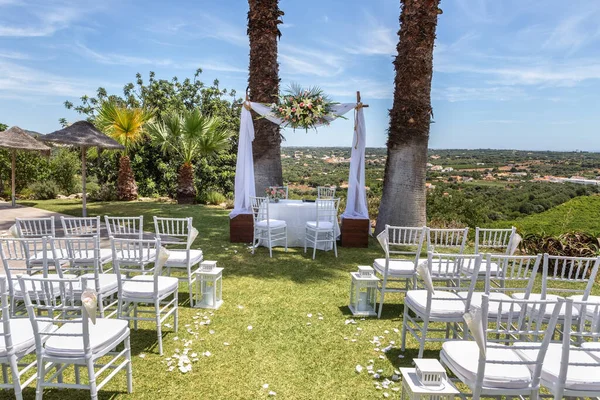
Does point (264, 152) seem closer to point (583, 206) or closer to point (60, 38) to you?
point (60, 38)

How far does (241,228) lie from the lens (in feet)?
25.1

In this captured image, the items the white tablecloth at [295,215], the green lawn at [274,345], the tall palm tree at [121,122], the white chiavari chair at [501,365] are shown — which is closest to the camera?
the white chiavari chair at [501,365]

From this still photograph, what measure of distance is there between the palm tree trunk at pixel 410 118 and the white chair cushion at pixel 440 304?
475 cm

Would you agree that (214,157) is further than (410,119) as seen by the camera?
Yes

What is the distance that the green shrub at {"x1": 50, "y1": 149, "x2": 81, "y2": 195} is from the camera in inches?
629

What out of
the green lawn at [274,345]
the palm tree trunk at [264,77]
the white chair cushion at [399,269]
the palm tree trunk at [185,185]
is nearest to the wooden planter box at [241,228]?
the green lawn at [274,345]

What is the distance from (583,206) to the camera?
11.1 metres

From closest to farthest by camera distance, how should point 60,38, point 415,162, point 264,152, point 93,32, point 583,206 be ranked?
point 415,162
point 264,152
point 583,206
point 60,38
point 93,32

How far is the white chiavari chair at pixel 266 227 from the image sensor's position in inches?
263

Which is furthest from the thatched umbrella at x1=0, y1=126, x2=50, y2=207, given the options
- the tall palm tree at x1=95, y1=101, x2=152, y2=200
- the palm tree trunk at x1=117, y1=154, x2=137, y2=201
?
the palm tree trunk at x1=117, y1=154, x2=137, y2=201

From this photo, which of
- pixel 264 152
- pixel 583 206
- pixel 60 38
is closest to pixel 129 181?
pixel 60 38

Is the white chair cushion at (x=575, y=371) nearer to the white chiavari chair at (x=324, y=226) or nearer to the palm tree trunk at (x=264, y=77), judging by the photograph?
the white chiavari chair at (x=324, y=226)

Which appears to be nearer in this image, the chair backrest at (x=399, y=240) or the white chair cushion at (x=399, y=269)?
A: the chair backrest at (x=399, y=240)

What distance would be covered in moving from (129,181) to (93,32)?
18.1ft
